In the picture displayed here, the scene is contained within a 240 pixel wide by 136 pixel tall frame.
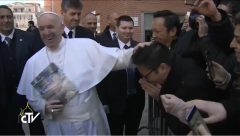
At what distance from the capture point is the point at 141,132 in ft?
20.3

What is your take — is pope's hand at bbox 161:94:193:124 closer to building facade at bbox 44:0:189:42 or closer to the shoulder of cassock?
the shoulder of cassock

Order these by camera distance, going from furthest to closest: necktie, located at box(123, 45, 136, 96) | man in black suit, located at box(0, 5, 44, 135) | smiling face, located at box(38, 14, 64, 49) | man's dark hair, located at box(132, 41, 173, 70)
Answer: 1. necktie, located at box(123, 45, 136, 96)
2. man in black suit, located at box(0, 5, 44, 135)
3. smiling face, located at box(38, 14, 64, 49)
4. man's dark hair, located at box(132, 41, 173, 70)

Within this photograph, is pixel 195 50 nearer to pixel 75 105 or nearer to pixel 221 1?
pixel 221 1

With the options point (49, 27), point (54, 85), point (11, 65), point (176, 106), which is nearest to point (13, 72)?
point (11, 65)

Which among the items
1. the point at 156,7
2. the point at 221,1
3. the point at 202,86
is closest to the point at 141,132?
the point at 221,1

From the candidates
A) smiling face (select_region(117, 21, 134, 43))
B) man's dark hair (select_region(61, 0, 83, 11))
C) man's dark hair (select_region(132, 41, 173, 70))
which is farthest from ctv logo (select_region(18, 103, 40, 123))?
man's dark hair (select_region(132, 41, 173, 70))

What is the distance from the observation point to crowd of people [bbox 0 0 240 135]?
2.48m

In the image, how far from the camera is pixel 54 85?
3244 millimetres

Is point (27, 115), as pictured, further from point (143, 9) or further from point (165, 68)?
point (143, 9)

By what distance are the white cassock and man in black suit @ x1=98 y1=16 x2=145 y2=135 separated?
1006mm

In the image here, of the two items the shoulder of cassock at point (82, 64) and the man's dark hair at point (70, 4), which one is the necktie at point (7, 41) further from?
the shoulder of cassock at point (82, 64)

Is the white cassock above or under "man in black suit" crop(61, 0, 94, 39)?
under

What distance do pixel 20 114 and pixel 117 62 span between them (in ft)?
6.19

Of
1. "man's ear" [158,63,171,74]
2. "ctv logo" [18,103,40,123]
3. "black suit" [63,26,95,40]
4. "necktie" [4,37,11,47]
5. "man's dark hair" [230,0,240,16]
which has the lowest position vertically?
"ctv logo" [18,103,40,123]
